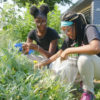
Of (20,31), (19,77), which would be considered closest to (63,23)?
(19,77)

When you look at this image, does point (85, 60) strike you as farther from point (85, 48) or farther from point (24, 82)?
point (24, 82)

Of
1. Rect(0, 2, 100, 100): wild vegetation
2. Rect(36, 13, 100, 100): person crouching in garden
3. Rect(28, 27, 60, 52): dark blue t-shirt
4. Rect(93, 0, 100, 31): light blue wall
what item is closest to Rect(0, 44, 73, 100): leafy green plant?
Rect(0, 2, 100, 100): wild vegetation

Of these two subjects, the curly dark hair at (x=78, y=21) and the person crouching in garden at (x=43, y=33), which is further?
the person crouching in garden at (x=43, y=33)

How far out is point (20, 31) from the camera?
5.56 meters

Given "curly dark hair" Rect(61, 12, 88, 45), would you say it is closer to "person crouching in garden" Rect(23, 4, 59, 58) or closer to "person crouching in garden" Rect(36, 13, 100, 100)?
"person crouching in garden" Rect(36, 13, 100, 100)

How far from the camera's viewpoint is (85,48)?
208cm

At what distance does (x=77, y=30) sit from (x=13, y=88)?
1.41 meters

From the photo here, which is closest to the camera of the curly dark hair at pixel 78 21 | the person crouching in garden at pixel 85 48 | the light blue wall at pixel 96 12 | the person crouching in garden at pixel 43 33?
the person crouching in garden at pixel 85 48

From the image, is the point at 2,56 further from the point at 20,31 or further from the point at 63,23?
the point at 20,31

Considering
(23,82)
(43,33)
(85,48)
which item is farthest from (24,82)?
(43,33)

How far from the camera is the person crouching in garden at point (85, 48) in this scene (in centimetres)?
208

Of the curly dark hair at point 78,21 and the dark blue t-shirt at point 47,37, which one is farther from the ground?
the curly dark hair at point 78,21

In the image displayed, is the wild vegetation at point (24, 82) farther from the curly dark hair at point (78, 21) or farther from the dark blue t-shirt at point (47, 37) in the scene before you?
the dark blue t-shirt at point (47, 37)

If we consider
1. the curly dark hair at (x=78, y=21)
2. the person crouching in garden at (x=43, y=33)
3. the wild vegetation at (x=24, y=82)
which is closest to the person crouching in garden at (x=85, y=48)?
the curly dark hair at (x=78, y=21)
